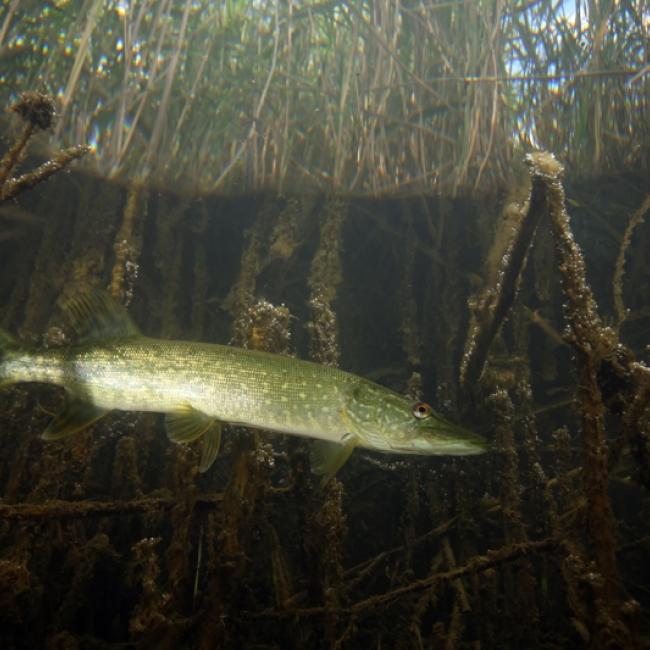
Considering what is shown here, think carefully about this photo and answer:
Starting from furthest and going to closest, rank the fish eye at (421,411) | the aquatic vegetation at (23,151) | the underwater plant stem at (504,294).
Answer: the fish eye at (421,411)
the underwater plant stem at (504,294)
the aquatic vegetation at (23,151)

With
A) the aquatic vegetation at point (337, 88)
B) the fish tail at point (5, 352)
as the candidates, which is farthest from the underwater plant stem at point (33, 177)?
the aquatic vegetation at point (337, 88)

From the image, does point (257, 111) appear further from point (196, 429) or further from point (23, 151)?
point (196, 429)

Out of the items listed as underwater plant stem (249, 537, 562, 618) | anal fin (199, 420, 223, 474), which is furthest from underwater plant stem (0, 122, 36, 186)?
underwater plant stem (249, 537, 562, 618)

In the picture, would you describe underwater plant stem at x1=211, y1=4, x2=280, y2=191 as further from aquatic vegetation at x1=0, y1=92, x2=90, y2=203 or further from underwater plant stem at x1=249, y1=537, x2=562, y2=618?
underwater plant stem at x1=249, y1=537, x2=562, y2=618

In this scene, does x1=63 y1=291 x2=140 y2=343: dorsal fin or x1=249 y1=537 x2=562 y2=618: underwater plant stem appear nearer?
x1=249 y1=537 x2=562 y2=618: underwater plant stem

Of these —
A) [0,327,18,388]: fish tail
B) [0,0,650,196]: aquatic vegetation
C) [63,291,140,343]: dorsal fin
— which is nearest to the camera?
[0,327,18,388]: fish tail

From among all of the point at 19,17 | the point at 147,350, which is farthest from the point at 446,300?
the point at 19,17

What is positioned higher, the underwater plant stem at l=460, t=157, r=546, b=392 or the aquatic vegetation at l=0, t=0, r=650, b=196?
the aquatic vegetation at l=0, t=0, r=650, b=196

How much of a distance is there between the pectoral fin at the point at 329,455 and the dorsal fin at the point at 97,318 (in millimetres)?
1504

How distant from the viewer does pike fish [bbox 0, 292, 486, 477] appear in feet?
8.50

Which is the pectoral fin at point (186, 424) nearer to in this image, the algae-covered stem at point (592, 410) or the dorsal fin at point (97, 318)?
the dorsal fin at point (97, 318)

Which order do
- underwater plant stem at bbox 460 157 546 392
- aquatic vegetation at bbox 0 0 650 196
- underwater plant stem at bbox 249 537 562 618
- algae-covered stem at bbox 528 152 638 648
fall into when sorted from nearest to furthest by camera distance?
algae-covered stem at bbox 528 152 638 648 < underwater plant stem at bbox 249 537 562 618 < underwater plant stem at bbox 460 157 546 392 < aquatic vegetation at bbox 0 0 650 196

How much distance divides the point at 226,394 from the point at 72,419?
3.15 feet

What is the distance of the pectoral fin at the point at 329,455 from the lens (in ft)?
8.04
